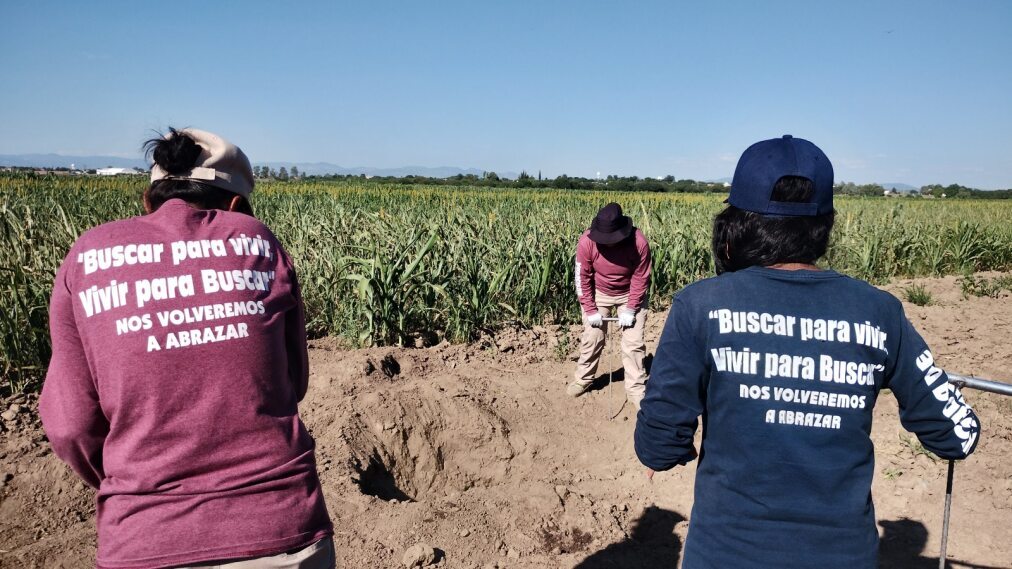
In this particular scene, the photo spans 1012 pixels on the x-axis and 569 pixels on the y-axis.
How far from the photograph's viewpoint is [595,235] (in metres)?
5.46

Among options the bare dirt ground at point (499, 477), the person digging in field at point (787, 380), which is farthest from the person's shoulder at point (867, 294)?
the bare dirt ground at point (499, 477)

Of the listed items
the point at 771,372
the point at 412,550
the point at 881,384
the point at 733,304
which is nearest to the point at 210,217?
the point at 733,304

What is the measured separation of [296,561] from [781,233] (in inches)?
55.8

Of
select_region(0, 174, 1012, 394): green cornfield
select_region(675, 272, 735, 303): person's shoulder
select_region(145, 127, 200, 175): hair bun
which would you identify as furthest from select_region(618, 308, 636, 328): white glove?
select_region(145, 127, 200, 175): hair bun

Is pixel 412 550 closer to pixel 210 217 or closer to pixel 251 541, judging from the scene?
pixel 251 541

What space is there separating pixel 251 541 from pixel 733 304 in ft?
4.13

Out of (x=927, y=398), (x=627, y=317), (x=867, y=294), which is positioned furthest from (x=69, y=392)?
(x=627, y=317)

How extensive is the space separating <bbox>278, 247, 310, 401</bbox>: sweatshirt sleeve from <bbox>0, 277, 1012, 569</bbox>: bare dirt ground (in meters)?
2.00

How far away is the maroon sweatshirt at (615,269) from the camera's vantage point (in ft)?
18.6

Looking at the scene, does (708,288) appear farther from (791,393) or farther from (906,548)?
(906,548)

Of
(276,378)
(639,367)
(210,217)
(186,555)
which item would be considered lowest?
(639,367)

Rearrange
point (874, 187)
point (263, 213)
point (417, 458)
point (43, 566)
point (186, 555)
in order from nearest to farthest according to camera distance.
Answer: point (186, 555), point (43, 566), point (417, 458), point (263, 213), point (874, 187)

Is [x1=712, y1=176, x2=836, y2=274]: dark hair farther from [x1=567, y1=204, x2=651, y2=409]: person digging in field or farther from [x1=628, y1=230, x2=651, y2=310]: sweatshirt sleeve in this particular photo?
[x1=628, y1=230, x2=651, y2=310]: sweatshirt sleeve

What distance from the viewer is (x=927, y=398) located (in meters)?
1.66
